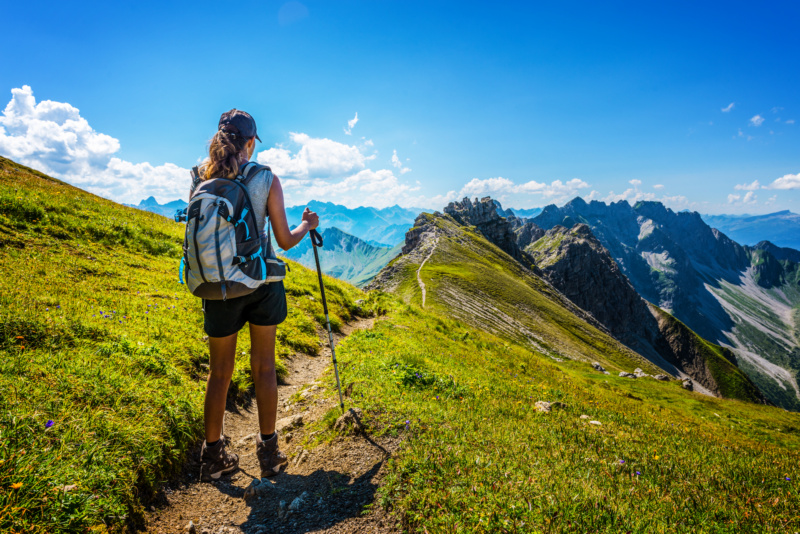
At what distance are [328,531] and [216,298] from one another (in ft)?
10.4

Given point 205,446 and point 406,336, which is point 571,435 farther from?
point 406,336

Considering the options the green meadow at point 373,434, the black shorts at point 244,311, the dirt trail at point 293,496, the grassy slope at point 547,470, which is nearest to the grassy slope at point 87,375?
the green meadow at point 373,434

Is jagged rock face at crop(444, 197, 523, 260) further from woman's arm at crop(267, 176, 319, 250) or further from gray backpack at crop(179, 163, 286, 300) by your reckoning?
gray backpack at crop(179, 163, 286, 300)

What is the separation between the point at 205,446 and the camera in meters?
5.43

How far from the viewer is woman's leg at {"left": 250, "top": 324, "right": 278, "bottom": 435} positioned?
5.27 metres

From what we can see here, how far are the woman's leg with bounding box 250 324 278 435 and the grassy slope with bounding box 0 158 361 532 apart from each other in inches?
54.5

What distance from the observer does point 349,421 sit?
620 cm

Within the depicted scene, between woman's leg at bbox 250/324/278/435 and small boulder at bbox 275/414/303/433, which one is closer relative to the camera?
woman's leg at bbox 250/324/278/435

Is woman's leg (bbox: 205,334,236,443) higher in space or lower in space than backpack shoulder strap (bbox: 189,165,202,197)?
lower

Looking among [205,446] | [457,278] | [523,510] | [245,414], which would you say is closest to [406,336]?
[245,414]

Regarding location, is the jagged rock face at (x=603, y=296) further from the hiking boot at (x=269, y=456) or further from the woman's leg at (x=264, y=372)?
the woman's leg at (x=264, y=372)

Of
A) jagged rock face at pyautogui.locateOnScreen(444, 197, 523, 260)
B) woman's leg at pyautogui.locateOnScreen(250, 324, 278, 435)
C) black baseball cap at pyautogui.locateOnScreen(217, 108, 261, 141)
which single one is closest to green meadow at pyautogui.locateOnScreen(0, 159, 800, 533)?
woman's leg at pyautogui.locateOnScreen(250, 324, 278, 435)

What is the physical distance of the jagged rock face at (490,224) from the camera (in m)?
177

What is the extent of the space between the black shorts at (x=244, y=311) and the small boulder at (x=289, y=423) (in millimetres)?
3025
